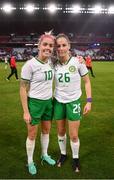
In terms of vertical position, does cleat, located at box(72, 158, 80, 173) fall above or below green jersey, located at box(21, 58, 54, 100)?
below

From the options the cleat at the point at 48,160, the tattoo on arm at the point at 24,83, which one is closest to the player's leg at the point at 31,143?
the cleat at the point at 48,160

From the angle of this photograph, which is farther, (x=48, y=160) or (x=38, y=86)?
(x=48, y=160)

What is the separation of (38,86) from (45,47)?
615mm

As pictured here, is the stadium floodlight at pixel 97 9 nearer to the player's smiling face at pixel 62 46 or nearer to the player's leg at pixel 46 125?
the player's leg at pixel 46 125

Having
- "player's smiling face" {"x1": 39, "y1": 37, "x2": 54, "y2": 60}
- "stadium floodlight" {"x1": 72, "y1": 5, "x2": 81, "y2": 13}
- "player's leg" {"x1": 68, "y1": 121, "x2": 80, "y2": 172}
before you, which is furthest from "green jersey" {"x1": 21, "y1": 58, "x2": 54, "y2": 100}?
"stadium floodlight" {"x1": 72, "y1": 5, "x2": 81, "y2": 13}

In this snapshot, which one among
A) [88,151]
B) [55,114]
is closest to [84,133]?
[88,151]

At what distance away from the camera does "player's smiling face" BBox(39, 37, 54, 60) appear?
16.8ft

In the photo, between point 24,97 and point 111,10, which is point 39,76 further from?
point 111,10

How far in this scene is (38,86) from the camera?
17.1 feet

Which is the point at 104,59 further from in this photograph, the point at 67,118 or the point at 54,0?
the point at 67,118

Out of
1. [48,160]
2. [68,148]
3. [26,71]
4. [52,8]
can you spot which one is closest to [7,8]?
[52,8]

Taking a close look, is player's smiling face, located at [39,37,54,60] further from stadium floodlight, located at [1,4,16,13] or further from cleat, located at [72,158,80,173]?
stadium floodlight, located at [1,4,16,13]

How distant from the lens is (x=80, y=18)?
55.8 meters

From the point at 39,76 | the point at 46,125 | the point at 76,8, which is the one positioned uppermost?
the point at 76,8
